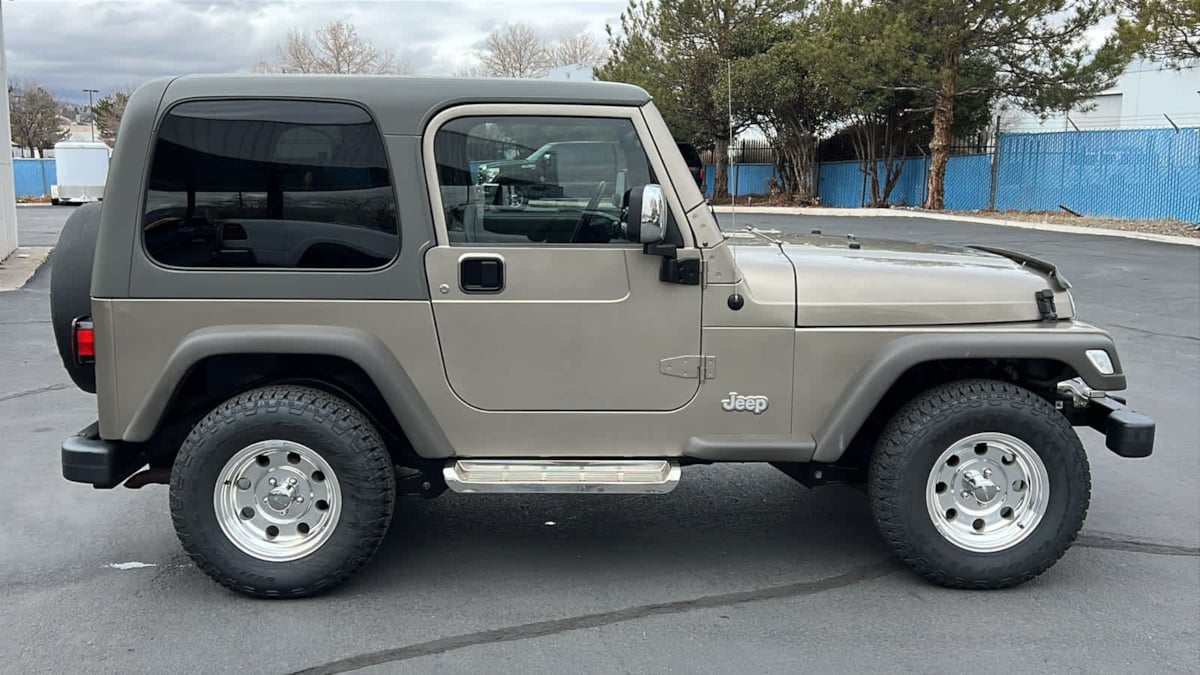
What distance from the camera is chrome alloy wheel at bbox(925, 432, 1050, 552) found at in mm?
4168

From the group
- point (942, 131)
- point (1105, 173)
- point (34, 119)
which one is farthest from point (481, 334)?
point (34, 119)

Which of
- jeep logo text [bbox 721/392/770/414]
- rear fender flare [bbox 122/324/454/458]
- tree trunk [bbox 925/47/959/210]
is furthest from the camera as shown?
tree trunk [bbox 925/47/959/210]

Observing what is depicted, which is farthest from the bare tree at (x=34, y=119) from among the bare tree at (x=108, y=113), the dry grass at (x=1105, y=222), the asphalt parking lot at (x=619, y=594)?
the asphalt parking lot at (x=619, y=594)

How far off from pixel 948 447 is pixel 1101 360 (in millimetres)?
710

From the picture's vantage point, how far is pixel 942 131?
29.1m

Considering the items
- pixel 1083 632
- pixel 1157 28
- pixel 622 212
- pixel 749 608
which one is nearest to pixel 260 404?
pixel 622 212

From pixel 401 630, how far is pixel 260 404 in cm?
104

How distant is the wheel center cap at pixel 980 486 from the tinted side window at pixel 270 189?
251 centimetres

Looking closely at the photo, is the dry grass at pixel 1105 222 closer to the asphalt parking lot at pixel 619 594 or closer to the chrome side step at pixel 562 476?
the asphalt parking lot at pixel 619 594

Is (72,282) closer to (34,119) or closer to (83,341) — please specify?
(83,341)

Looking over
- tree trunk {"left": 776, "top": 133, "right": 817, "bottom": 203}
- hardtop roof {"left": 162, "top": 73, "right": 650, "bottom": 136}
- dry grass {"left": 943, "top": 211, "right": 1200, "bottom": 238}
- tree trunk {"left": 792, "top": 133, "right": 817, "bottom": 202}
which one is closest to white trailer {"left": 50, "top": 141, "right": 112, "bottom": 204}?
tree trunk {"left": 776, "top": 133, "right": 817, "bottom": 203}

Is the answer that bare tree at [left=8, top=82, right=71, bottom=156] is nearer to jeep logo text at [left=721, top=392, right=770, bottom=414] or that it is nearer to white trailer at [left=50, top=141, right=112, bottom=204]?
white trailer at [left=50, top=141, right=112, bottom=204]

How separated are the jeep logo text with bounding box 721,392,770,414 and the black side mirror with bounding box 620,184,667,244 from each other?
72cm

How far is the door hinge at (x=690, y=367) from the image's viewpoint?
4.10m
